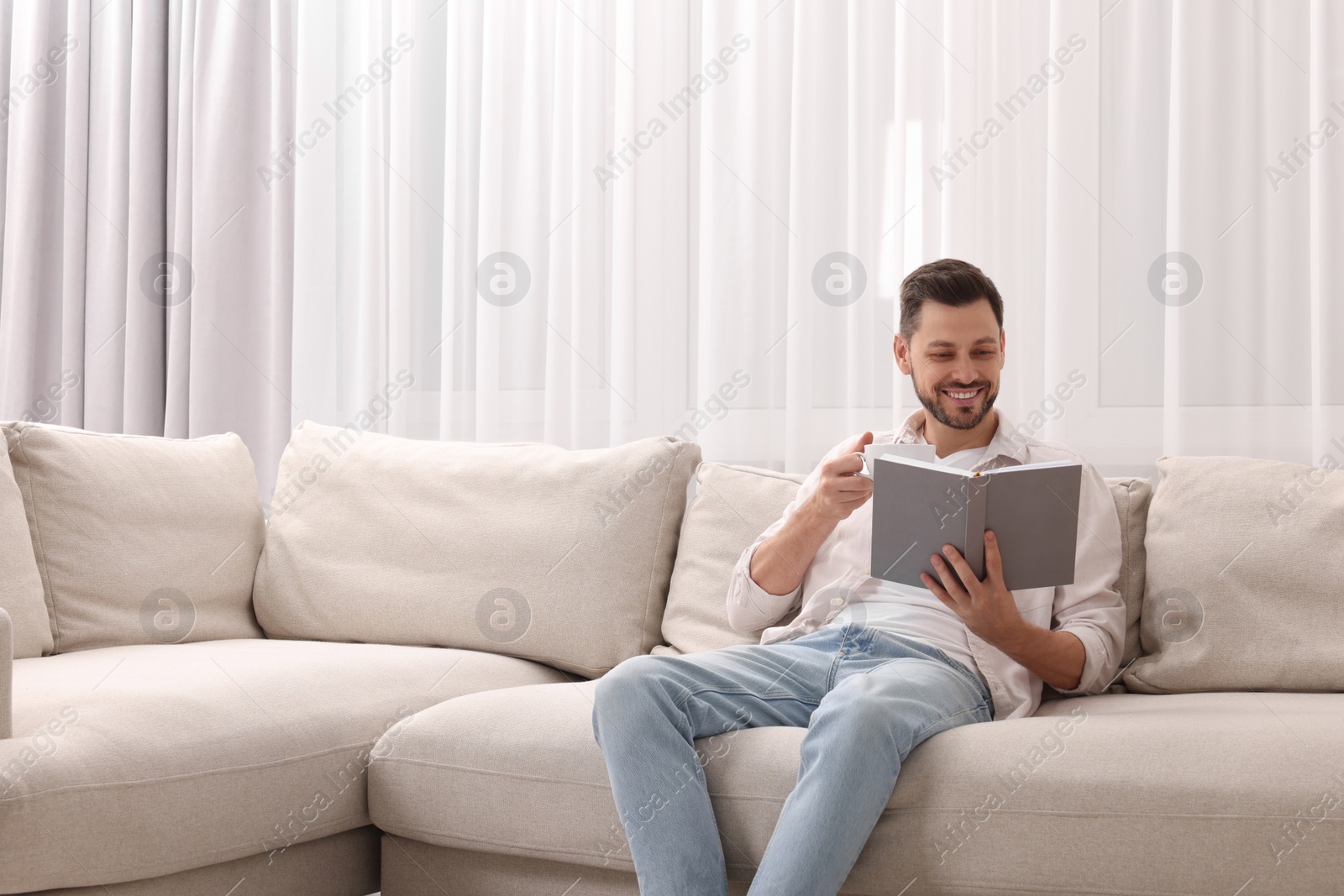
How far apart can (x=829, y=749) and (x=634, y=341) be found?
5.30 ft

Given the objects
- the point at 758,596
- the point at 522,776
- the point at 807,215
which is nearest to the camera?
the point at 522,776

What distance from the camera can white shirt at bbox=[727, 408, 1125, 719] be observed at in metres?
1.59

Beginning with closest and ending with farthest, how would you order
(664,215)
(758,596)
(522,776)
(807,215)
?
(522,776) → (758,596) → (807,215) → (664,215)

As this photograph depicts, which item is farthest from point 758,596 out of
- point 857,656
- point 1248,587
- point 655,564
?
point 1248,587

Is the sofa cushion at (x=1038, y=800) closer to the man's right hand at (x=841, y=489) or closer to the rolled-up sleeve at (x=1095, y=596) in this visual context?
the rolled-up sleeve at (x=1095, y=596)

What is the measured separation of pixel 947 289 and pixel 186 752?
4.24 feet

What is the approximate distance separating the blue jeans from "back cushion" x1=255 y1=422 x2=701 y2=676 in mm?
493

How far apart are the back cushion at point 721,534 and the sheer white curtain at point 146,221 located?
5.04 feet

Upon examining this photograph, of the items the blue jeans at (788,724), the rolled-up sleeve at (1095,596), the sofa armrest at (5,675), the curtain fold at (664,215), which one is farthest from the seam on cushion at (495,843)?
the curtain fold at (664,215)

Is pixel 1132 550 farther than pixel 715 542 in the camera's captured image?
No

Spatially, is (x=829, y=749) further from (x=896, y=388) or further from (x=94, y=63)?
(x=94, y=63)

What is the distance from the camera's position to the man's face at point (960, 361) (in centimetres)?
172

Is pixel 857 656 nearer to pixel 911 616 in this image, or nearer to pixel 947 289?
pixel 911 616

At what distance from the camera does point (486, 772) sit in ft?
5.06
